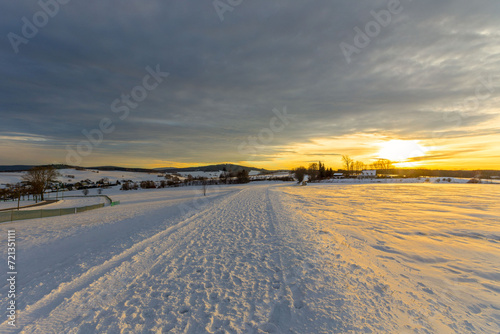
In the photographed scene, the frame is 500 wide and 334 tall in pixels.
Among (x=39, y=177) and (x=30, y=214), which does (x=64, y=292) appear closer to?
(x=30, y=214)

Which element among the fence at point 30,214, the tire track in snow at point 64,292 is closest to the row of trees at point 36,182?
the fence at point 30,214

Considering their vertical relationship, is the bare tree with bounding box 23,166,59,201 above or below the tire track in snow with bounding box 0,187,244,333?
above

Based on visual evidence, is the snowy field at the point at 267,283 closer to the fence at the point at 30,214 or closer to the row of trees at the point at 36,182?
the fence at the point at 30,214

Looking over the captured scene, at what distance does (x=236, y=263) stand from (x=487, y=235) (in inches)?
412

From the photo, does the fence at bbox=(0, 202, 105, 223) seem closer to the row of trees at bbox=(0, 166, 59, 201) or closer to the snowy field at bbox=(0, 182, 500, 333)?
the snowy field at bbox=(0, 182, 500, 333)

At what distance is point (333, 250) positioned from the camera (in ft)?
24.7

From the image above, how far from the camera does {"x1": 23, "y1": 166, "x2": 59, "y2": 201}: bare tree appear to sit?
4091 centimetres

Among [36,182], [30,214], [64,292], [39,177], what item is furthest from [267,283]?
[39,177]

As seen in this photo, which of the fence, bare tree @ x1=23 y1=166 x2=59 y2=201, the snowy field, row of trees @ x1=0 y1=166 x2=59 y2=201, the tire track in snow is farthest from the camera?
bare tree @ x1=23 y1=166 x2=59 y2=201

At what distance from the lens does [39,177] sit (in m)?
42.5

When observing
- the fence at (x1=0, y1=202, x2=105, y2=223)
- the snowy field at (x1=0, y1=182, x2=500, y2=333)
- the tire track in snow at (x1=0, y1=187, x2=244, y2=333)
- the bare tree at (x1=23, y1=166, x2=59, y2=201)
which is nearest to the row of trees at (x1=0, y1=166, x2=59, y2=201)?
the bare tree at (x1=23, y1=166, x2=59, y2=201)

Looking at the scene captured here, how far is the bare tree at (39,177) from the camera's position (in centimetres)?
4091

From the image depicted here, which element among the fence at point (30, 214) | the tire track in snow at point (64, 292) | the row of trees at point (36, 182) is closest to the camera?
the tire track in snow at point (64, 292)

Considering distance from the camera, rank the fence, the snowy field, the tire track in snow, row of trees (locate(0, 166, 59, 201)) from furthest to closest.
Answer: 1. row of trees (locate(0, 166, 59, 201))
2. the fence
3. the tire track in snow
4. the snowy field
